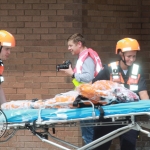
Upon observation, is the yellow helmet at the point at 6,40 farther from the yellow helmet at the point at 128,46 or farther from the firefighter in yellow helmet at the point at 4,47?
the yellow helmet at the point at 128,46

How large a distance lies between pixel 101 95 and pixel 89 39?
2.72 metres

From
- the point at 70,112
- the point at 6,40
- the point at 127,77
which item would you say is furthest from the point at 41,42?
the point at 70,112

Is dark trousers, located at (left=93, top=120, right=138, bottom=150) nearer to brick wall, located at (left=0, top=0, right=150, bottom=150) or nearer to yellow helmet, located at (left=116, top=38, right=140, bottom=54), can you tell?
yellow helmet, located at (left=116, top=38, right=140, bottom=54)

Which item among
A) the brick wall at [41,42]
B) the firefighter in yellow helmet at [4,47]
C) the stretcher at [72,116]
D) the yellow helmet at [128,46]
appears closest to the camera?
the stretcher at [72,116]

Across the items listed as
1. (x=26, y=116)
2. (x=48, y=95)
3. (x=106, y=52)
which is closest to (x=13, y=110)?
(x=26, y=116)

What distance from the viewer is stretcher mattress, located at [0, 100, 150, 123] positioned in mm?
4016

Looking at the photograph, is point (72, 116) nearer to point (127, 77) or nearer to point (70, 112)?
point (70, 112)

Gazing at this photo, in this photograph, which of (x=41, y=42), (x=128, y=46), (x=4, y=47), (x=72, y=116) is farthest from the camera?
(x=41, y=42)

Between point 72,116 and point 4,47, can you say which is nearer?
point 72,116

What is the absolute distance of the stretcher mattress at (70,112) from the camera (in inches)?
158

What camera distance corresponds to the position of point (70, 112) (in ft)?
13.4

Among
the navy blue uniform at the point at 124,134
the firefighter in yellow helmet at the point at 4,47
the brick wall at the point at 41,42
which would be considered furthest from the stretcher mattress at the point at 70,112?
the brick wall at the point at 41,42

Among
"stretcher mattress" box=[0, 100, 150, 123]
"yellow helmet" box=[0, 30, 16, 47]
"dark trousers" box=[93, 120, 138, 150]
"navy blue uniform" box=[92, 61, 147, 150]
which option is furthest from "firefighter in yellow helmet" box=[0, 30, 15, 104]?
"dark trousers" box=[93, 120, 138, 150]

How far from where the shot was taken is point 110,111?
4.03m
